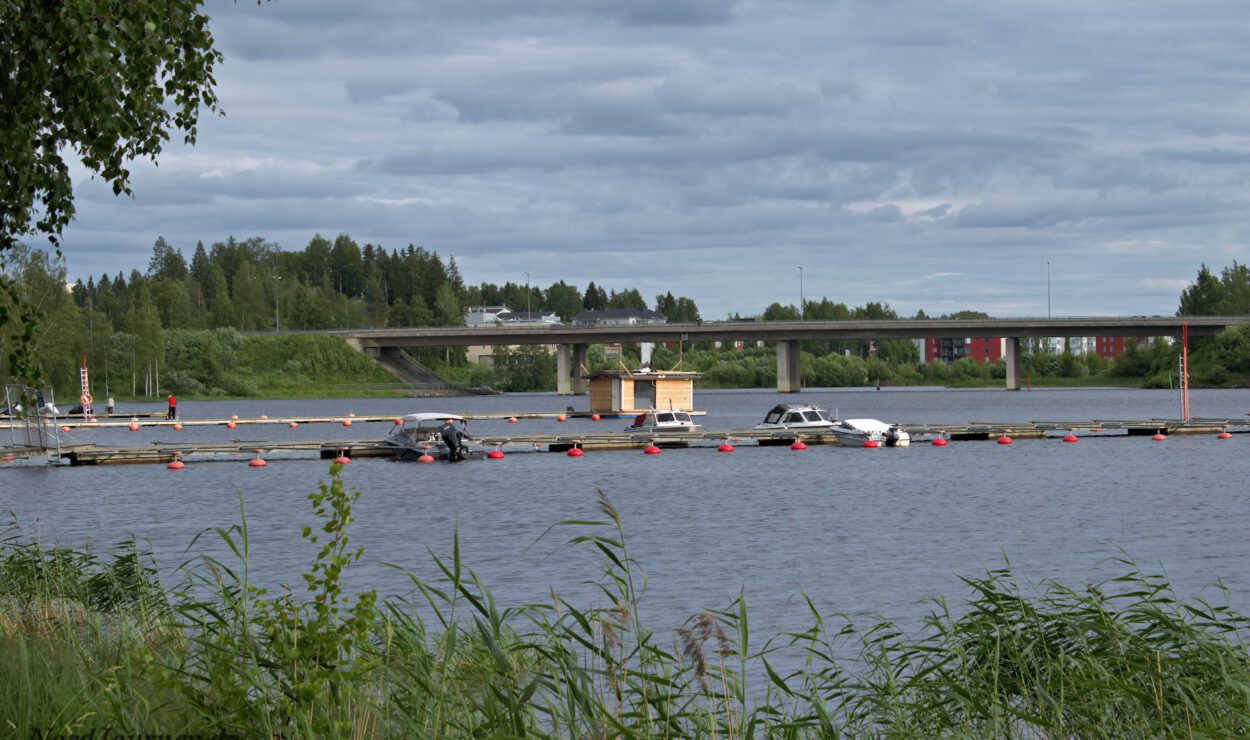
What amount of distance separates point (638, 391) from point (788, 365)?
56022mm

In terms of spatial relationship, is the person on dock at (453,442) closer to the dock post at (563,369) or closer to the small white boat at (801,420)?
the small white boat at (801,420)

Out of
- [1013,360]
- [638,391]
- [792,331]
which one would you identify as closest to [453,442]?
[638,391]

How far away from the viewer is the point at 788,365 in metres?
157

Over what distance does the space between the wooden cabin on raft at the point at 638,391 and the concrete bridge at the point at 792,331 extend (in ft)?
125

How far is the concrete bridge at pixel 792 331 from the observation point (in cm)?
14688

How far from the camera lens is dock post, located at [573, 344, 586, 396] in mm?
165375

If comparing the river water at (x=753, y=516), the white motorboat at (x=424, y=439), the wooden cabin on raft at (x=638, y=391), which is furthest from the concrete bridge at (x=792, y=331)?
the white motorboat at (x=424, y=439)

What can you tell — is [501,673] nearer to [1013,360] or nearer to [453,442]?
[453,442]

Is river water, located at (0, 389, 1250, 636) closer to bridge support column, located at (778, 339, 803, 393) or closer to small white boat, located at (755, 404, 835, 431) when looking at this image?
small white boat, located at (755, 404, 835, 431)

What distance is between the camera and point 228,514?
40.8 metres

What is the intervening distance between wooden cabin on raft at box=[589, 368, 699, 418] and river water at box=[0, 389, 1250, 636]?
2521 centimetres

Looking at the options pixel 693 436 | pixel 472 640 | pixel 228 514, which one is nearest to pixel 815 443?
pixel 693 436

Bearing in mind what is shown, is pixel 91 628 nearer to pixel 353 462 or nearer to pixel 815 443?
pixel 353 462

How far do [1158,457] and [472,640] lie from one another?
186 ft
